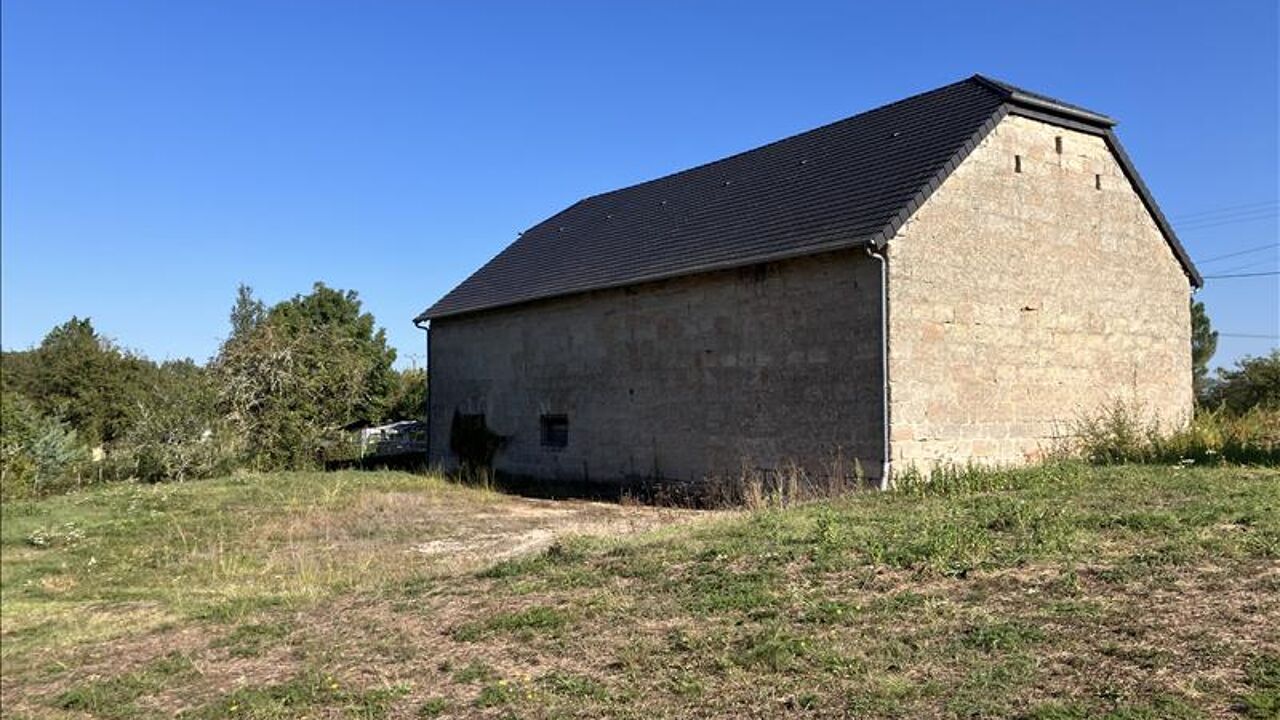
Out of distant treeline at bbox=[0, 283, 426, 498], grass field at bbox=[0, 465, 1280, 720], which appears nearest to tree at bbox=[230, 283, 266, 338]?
distant treeline at bbox=[0, 283, 426, 498]

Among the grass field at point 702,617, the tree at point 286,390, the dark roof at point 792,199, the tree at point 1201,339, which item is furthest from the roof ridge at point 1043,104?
the tree at point 1201,339

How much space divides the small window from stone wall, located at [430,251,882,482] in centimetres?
16

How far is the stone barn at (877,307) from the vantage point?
14.7 m

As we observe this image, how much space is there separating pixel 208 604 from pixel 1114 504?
348 inches

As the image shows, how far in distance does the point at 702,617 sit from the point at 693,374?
1105cm

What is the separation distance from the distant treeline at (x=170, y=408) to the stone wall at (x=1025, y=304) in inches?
408

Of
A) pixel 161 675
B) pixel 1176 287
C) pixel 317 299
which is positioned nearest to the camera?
pixel 161 675

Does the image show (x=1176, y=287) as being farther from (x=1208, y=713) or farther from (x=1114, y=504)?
(x=1208, y=713)

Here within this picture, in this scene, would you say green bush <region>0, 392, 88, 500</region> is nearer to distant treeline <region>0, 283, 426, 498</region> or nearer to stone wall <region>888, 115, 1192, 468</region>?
distant treeline <region>0, 283, 426, 498</region>

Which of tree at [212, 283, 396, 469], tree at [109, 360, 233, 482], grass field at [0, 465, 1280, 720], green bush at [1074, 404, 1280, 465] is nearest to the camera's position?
grass field at [0, 465, 1280, 720]

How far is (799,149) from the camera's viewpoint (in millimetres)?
20141

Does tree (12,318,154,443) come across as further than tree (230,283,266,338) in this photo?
No

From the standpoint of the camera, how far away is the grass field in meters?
4.97

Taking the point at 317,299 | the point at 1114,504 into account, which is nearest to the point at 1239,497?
the point at 1114,504
